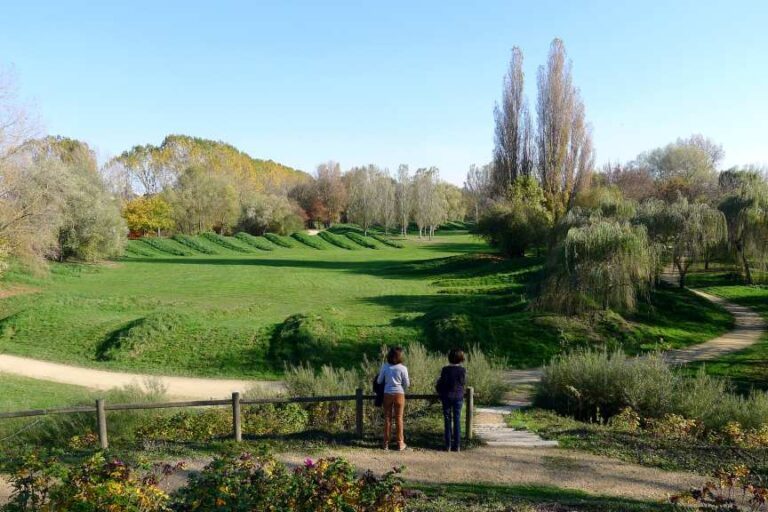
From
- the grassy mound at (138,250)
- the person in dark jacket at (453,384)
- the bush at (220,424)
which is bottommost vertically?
the bush at (220,424)

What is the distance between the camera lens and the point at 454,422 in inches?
316

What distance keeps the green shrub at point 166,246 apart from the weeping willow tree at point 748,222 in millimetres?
42609

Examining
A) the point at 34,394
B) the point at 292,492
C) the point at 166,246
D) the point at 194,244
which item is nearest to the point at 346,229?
A: the point at 194,244

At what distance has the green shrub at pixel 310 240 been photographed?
6231cm

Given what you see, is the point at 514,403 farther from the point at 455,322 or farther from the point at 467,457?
the point at 455,322

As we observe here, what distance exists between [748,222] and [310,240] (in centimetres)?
4646

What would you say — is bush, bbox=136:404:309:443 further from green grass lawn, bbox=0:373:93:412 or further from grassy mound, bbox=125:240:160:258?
Answer: grassy mound, bbox=125:240:160:258

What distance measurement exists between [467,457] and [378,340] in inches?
369

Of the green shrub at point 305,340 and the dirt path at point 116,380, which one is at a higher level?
the green shrub at point 305,340

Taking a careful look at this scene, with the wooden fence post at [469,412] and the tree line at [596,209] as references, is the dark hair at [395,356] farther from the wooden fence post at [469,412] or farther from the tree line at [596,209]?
the tree line at [596,209]

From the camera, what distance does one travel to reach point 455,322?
17.5m

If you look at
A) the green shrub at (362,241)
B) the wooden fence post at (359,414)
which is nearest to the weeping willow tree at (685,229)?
the wooden fence post at (359,414)

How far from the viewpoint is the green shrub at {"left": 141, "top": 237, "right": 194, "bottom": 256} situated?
167 ft

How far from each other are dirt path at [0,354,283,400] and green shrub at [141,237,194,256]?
3548cm
